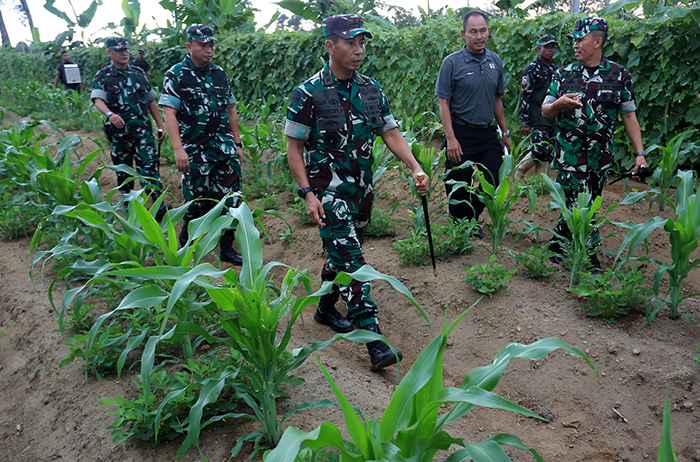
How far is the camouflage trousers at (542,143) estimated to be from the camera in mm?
5465

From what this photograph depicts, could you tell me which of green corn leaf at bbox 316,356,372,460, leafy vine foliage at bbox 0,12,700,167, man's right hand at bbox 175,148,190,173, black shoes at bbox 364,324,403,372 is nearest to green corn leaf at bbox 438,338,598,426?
green corn leaf at bbox 316,356,372,460

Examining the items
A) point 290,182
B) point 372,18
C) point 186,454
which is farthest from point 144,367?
point 372,18

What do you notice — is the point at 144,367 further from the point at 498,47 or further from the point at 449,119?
the point at 498,47

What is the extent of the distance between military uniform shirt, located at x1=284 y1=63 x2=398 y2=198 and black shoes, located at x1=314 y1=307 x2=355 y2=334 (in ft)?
2.94

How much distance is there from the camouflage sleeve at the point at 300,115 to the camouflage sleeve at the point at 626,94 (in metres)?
2.40

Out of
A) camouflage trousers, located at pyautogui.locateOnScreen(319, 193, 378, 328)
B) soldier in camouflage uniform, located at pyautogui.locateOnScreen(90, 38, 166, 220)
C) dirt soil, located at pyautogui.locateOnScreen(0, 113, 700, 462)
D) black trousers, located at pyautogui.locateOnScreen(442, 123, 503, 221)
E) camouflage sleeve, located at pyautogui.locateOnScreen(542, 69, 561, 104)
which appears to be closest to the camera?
dirt soil, located at pyautogui.locateOnScreen(0, 113, 700, 462)

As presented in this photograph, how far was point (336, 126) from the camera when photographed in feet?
9.71

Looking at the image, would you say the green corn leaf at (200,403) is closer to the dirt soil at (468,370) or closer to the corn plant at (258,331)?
the corn plant at (258,331)

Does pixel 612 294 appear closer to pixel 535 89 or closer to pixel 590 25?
pixel 590 25

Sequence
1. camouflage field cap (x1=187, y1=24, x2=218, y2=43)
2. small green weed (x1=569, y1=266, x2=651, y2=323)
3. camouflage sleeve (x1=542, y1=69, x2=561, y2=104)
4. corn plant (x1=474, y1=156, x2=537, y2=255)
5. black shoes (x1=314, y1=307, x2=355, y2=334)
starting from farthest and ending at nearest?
camouflage field cap (x1=187, y1=24, x2=218, y2=43) → camouflage sleeve (x1=542, y1=69, x2=561, y2=104) → corn plant (x1=474, y1=156, x2=537, y2=255) → black shoes (x1=314, y1=307, x2=355, y2=334) → small green weed (x1=569, y1=266, x2=651, y2=323)

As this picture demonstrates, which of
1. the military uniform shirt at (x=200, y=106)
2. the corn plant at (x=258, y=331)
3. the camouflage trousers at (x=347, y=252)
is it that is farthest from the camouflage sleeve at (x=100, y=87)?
the corn plant at (x=258, y=331)

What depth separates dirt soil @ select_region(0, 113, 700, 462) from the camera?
237cm

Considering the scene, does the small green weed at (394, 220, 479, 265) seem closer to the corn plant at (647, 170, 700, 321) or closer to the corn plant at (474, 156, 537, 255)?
the corn plant at (474, 156, 537, 255)

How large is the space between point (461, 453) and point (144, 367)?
3.95ft
